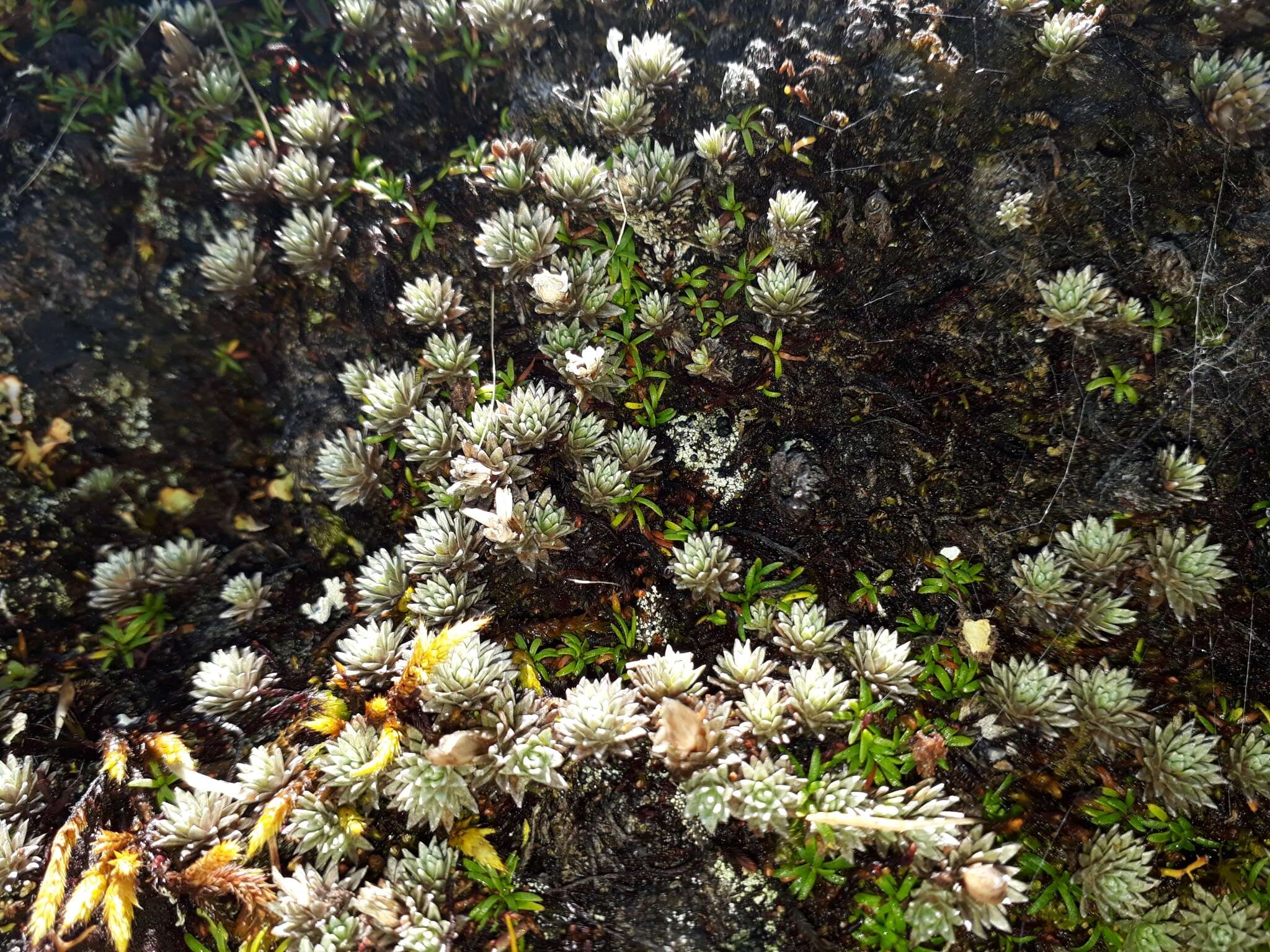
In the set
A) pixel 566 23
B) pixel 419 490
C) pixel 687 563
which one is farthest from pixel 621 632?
pixel 566 23

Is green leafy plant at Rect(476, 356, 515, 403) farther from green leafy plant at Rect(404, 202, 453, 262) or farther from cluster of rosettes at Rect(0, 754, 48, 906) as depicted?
cluster of rosettes at Rect(0, 754, 48, 906)

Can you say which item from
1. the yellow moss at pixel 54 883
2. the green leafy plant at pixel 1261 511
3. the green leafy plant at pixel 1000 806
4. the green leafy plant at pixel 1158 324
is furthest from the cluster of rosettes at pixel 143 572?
the green leafy plant at pixel 1261 511

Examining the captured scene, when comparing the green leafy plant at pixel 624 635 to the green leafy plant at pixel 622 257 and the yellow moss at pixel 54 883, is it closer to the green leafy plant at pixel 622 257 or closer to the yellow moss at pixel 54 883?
the green leafy plant at pixel 622 257

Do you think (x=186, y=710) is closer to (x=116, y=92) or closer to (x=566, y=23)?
(x=116, y=92)


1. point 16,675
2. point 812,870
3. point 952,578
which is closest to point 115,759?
point 16,675

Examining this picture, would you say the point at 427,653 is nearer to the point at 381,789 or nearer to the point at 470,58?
the point at 381,789
